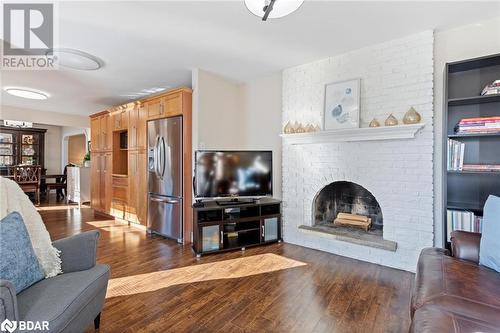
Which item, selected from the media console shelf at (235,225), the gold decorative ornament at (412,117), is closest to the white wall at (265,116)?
the media console shelf at (235,225)

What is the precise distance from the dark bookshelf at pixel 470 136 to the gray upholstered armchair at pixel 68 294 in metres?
2.85

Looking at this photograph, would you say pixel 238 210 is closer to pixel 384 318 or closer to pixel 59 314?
pixel 384 318

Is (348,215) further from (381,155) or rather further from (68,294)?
(68,294)

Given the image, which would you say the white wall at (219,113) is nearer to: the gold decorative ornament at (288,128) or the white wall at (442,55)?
the gold decorative ornament at (288,128)

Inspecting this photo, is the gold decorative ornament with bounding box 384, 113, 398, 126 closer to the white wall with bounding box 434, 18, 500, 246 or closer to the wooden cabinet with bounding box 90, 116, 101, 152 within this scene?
the white wall with bounding box 434, 18, 500, 246

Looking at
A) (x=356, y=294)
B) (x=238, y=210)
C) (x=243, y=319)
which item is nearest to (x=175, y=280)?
(x=243, y=319)

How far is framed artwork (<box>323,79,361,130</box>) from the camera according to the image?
2.92 m

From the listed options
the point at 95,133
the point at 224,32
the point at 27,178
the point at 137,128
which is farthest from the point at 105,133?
the point at 224,32

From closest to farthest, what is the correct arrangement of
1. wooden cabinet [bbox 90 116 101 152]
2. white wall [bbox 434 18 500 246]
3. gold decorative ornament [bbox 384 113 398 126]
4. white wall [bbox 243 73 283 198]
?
white wall [bbox 434 18 500 246]
gold decorative ornament [bbox 384 113 398 126]
white wall [bbox 243 73 283 198]
wooden cabinet [bbox 90 116 101 152]

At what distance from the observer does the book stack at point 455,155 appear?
2.25 meters

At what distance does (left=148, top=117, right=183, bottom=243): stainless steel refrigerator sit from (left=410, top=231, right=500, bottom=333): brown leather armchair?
2838 mm

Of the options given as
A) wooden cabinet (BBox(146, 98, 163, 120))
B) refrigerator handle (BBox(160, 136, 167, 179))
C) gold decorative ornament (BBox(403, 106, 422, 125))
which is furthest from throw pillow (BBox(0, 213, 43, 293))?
gold decorative ornament (BBox(403, 106, 422, 125))

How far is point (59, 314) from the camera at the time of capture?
3.73ft

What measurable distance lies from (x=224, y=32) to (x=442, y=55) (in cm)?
228
